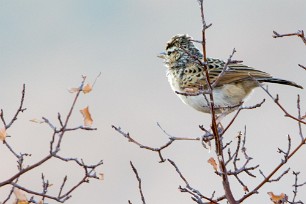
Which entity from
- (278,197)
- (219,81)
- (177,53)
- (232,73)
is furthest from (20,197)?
(177,53)

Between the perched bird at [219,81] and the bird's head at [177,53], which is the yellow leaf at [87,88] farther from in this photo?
the bird's head at [177,53]

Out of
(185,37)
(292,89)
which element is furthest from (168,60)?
(292,89)

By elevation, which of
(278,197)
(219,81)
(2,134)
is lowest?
(278,197)

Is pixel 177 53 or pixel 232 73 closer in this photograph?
pixel 232 73

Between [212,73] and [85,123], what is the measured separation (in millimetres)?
4543

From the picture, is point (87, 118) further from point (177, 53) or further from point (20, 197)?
point (177, 53)

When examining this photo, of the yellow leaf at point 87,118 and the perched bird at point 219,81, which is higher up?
the perched bird at point 219,81

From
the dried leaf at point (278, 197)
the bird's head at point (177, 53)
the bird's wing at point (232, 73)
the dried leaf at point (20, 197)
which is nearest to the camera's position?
the dried leaf at point (20, 197)

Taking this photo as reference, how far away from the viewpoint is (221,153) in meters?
3.75

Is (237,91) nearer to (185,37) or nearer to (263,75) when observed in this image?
(263,75)

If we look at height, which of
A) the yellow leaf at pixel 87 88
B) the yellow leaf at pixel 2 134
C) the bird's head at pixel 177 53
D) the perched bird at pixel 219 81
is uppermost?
the bird's head at pixel 177 53

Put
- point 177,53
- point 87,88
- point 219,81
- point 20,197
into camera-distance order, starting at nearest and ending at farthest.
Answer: point 20,197
point 87,88
point 219,81
point 177,53

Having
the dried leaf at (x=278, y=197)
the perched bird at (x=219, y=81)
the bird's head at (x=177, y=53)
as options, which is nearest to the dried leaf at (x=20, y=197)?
the dried leaf at (x=278, y=197)

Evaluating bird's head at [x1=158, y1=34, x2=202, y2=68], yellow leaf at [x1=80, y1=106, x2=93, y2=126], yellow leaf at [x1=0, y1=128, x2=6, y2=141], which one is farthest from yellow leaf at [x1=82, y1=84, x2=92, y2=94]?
bird's head at [x1=158, y1=34, x2=202, y2=68]
